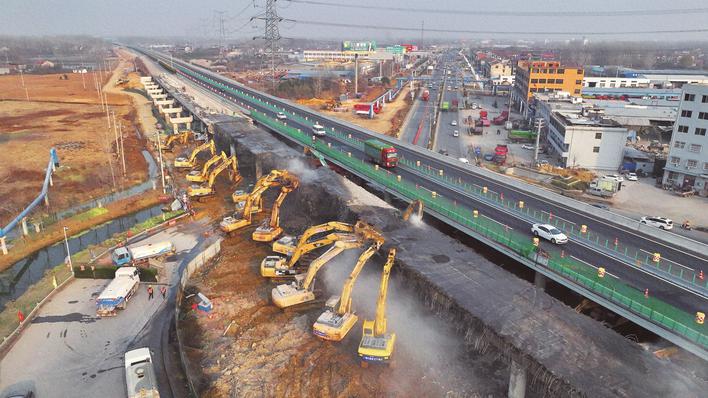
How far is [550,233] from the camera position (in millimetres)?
34188

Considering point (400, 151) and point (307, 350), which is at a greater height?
point (400, 151)

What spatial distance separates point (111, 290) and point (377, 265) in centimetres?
2004

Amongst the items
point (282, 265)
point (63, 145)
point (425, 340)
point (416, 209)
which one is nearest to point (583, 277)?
point (425, 340)

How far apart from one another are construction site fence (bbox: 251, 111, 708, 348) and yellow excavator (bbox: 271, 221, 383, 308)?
7672 millimetres

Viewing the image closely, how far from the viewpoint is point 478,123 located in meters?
98.8

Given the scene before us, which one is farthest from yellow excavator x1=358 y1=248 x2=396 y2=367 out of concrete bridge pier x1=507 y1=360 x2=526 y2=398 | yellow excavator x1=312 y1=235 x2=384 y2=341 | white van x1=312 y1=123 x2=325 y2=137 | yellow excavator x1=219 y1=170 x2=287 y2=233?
white van x1=312 y1=123 x2=325 y2=137

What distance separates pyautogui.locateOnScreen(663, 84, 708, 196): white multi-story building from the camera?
189 feet

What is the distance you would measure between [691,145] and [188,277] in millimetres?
61059

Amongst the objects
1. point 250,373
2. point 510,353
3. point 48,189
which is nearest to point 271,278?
point 250,373

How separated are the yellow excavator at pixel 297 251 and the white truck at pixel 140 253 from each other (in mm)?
9653

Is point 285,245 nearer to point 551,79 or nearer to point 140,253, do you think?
point 140,253

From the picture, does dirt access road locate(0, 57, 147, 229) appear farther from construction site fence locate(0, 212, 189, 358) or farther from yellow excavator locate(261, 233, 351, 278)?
yellow excavator locate(261, 233, 351, 278)

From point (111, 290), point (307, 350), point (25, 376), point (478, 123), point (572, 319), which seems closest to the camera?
point (572, 319)

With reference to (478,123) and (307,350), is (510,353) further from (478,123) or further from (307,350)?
(478,123)
